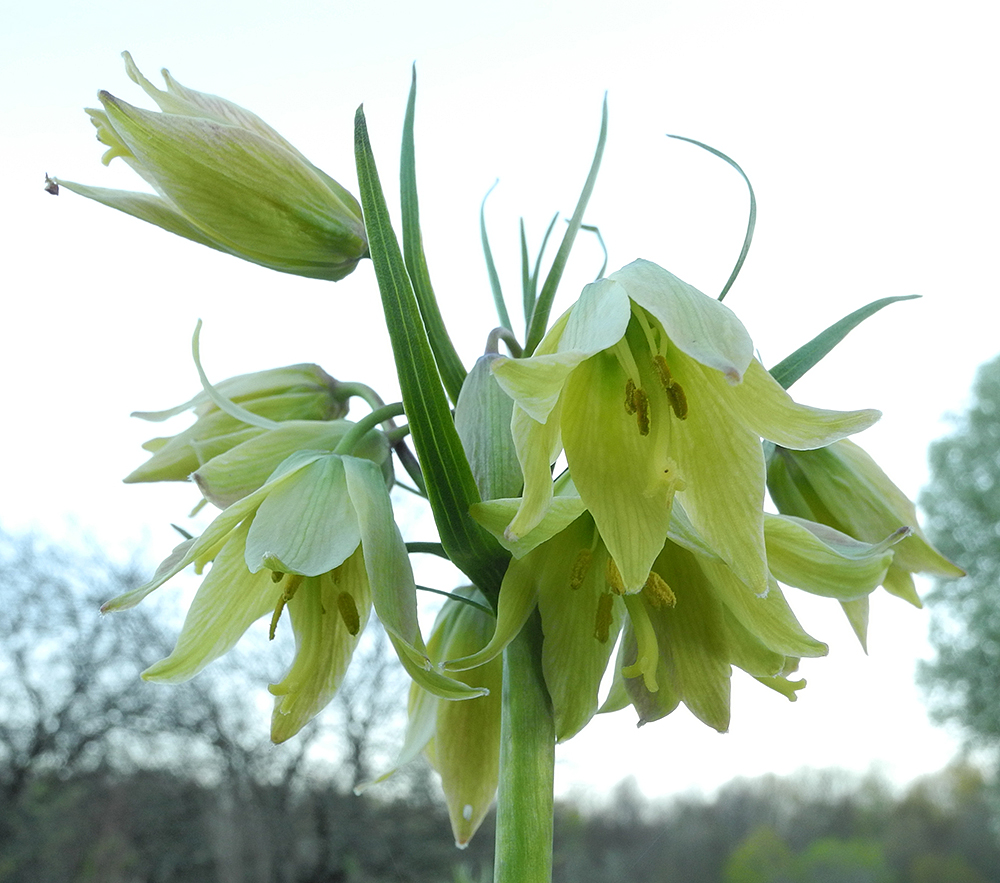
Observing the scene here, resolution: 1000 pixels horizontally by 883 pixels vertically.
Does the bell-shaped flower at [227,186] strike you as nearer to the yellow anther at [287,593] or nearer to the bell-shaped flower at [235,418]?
the bell-shaped flower at [235,418]

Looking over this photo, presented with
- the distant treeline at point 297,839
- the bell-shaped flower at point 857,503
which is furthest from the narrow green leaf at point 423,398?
the distant treeline at point 297,839

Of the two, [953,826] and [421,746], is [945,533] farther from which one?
[421,746]

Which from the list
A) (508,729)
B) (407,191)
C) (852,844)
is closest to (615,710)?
(508,729)

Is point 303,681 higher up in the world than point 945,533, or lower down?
lower down

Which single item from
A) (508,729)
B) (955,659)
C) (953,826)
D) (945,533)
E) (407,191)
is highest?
(945,533)

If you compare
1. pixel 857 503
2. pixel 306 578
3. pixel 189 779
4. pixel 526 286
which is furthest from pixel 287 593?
pixel 189 779

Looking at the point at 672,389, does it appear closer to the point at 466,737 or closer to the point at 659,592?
the point at 659,592

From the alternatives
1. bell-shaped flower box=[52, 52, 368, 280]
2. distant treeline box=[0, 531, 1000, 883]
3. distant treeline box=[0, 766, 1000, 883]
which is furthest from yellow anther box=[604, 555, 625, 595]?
distant treeline box=[0, 766, 1000, 883]
